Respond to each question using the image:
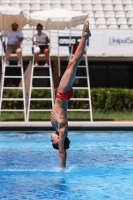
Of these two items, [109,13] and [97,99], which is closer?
[97,99]

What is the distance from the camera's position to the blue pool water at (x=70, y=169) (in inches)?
295

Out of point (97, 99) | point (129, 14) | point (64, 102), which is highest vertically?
point (129, 14)

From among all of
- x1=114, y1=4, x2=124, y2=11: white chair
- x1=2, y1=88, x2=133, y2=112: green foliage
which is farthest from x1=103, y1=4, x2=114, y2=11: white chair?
x1=2, y1=88, x2=133, y2=112: green foliage

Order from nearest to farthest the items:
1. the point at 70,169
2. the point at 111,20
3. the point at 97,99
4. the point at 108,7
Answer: the point at 70,169
the point at 97,99
the point at 111,20
the point at 108,7

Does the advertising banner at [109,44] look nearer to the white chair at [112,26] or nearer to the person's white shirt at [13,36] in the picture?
the white chair at [112,26]

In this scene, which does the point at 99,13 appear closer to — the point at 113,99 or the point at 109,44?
the point at 109,44

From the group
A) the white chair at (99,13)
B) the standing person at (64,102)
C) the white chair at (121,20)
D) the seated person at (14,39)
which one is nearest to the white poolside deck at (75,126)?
the seated person at (14,39)

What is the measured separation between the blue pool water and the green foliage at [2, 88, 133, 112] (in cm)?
613

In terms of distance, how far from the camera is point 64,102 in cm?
870

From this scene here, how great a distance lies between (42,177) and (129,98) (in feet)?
40.0

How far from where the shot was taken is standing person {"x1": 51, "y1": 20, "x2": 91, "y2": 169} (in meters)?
8.52

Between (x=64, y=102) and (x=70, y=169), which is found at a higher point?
(x=64, y=102)

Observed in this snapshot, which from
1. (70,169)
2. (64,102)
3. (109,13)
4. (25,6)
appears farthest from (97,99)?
(64,102)

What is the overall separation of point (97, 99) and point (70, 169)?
11.5 m
